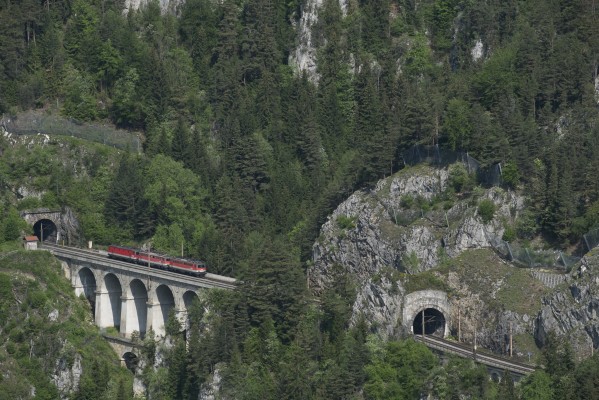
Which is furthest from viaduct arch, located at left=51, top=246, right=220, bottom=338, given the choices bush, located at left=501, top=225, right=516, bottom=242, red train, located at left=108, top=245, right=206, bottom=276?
bush, located at left=501, top=225, right=516, bottom=242

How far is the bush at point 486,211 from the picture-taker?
166875 millimetres

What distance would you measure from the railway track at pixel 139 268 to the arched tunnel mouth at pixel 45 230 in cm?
485

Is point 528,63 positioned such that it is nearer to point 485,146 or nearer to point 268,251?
point 485,146

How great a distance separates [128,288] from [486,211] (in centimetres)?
3864

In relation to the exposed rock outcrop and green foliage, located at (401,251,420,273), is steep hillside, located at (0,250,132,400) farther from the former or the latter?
green foliage, located at (401,251,420,273)

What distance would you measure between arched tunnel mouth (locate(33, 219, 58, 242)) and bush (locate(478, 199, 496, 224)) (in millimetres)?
51021

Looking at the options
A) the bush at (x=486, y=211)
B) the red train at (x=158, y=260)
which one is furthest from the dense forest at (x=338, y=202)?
the red train at (x=158, y=260)

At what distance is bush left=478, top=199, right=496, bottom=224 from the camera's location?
547 feet

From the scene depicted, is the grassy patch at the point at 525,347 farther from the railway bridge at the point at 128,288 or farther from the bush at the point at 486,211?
the railway bridge at the point at 128,288

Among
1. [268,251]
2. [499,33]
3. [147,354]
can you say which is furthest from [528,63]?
[147,354]

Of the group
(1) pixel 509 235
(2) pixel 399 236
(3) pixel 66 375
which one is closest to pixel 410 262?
(2) pixel 399 236

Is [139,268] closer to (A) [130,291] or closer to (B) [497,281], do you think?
(A) [130,291]

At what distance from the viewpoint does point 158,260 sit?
183 m

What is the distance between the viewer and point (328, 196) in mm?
183125
